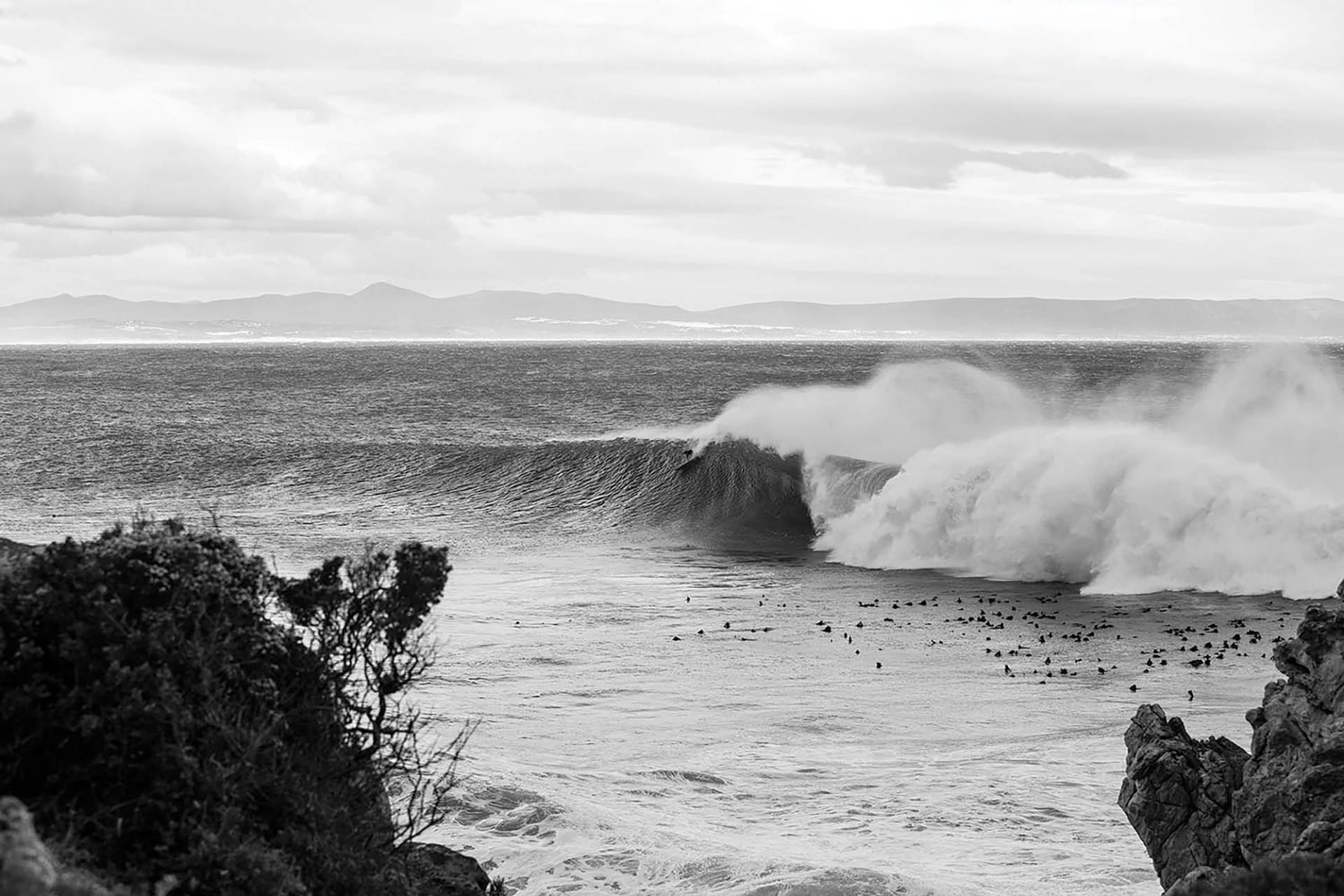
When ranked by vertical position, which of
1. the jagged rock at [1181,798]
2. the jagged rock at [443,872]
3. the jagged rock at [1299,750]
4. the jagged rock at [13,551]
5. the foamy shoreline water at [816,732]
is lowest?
the foamy shoreline water at [816,732]

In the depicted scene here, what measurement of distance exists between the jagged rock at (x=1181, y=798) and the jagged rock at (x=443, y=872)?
189 inches

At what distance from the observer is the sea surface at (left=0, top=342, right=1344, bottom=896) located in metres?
11.9

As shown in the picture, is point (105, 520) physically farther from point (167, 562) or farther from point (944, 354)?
point (944, 354)

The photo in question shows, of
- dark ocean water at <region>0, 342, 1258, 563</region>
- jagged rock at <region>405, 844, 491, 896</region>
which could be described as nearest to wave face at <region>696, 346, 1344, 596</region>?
dark ocean water at <region>0, 342, 1258, 563</region>

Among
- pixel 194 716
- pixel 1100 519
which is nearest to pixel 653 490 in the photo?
pixel 1100 519

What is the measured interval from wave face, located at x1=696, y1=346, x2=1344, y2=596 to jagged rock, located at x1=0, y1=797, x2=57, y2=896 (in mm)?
21769

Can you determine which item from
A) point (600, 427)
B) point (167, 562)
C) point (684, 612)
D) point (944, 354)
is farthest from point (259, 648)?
point (944, 354)

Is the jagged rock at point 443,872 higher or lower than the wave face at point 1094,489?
lower

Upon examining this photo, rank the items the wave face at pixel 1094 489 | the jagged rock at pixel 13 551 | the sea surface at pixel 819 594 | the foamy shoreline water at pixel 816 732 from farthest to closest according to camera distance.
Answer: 1. the wave face at pixel 1094 489
2. the sea surface at pixel 819 594
3. the foamy shoreline water at pixel 816 732
4. the jagged rock at pixel 13 551

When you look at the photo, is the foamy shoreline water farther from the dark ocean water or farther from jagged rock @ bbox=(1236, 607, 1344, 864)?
the dark ocean water

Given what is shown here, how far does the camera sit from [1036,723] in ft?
49.2

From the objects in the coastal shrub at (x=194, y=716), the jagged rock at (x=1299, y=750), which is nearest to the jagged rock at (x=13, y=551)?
the coastal shrub at (x=194, y=716)

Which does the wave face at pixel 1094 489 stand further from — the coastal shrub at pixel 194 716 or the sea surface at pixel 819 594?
the coastal shrub at pixel 194 716

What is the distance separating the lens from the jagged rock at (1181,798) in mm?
9562
